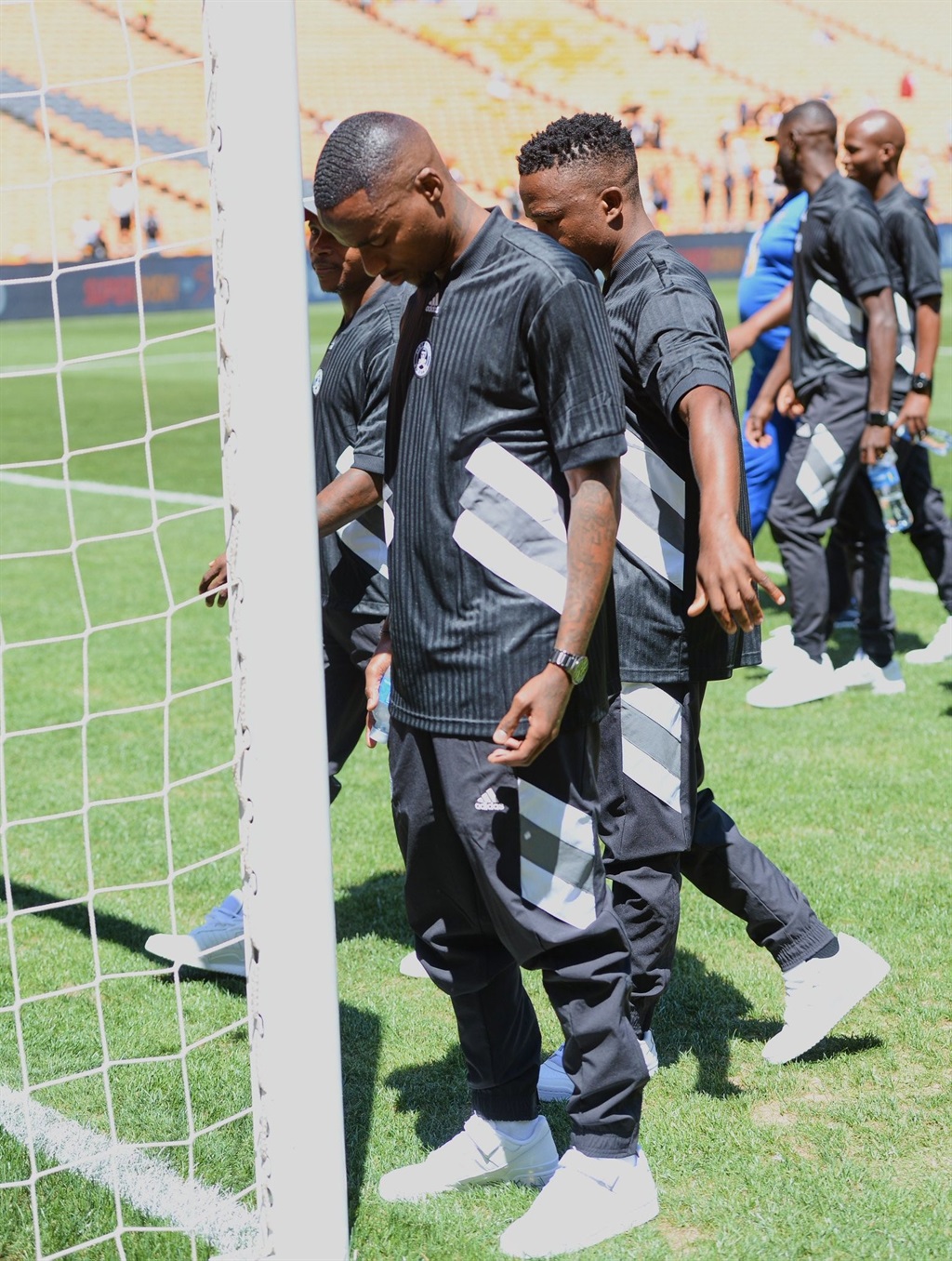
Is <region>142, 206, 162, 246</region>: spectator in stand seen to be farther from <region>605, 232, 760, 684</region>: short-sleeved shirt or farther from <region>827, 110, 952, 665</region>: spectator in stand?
<region>605, 232, 760, 684</region>: short-sleeved shirt

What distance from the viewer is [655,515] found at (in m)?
3.15

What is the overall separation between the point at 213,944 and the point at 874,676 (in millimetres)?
3615

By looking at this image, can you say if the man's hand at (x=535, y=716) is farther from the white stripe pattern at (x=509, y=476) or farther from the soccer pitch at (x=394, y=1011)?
the soccer pitch at (x=394, y=1011)

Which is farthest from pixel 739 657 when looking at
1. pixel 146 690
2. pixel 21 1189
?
pixel 146 690

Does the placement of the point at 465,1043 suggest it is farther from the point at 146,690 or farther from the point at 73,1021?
the point at 146,690

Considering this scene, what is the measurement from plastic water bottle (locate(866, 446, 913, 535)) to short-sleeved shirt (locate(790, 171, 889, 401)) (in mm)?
488

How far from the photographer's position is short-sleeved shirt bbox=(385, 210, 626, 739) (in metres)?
2.49

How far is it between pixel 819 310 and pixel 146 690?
11.2 feet

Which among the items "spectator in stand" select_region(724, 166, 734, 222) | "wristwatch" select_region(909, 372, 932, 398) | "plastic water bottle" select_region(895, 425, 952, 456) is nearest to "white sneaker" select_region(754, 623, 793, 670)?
"plastic water bottle" select_region(895, 425, 952, 456)

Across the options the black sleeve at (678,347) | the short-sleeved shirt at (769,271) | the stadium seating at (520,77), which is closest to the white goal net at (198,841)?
the black sleeve at (678,347)

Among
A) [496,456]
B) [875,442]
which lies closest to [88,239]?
[875,442]

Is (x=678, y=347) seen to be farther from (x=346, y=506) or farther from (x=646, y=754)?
(x=346, y=506)

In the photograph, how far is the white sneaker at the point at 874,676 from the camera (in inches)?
259

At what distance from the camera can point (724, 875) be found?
3.43 metres
